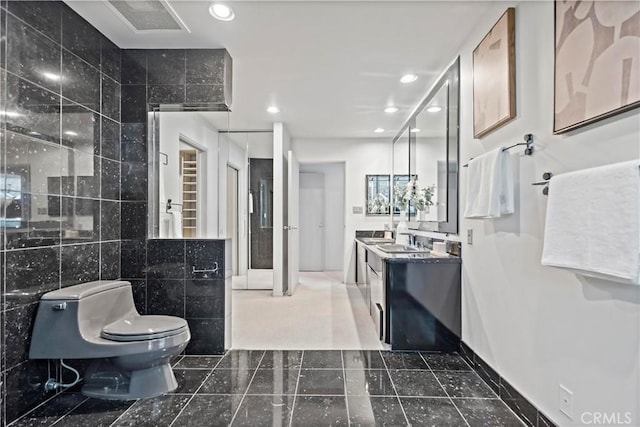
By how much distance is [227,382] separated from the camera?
2195 mm

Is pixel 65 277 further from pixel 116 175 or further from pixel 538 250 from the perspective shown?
pixel 538 250

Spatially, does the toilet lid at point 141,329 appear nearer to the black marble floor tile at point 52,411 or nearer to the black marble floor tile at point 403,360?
the black marble floor tile at point 52,411

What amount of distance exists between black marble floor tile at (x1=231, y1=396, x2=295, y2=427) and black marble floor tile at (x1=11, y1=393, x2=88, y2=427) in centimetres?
97

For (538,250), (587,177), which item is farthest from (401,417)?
(587,177)

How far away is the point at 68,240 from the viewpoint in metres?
2.10

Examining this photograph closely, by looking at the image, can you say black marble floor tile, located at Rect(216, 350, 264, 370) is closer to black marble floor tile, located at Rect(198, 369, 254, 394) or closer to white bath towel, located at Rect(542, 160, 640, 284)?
black marble floor tile, located at Rect(198, 369, 254, 394)

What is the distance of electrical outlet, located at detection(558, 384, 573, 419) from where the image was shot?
1.44 meters

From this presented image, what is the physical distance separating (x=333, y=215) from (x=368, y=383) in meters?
4.85

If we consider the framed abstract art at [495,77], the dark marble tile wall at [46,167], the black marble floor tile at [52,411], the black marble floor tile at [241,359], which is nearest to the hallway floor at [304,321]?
the black marble floor tile at [241,359]

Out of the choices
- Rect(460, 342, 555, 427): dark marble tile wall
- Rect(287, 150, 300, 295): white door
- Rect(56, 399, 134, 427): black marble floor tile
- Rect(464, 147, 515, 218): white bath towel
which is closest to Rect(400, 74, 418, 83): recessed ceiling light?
Rect(464, 147, 515, 218): white bath towel

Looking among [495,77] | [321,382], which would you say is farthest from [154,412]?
[495,77]

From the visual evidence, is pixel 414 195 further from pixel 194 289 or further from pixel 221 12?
pixel 221 12

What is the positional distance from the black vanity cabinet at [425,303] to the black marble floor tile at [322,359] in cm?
47

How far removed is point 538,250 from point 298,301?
3.19m
